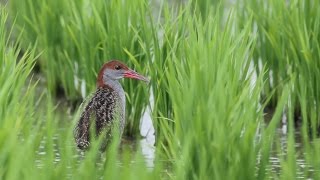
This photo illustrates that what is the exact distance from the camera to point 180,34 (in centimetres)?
834

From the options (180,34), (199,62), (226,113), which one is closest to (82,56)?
(180,34)

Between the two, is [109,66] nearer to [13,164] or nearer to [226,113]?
[226,113]

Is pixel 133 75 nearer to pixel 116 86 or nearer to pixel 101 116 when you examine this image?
pixel 116 86

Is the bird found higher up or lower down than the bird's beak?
lower down

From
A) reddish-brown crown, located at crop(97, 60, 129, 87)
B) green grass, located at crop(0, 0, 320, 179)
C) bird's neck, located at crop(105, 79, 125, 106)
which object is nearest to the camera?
green grass, located at crop(0, 0, 320, 179)

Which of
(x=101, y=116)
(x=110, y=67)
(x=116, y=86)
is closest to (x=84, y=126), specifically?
(x=101, y=116)

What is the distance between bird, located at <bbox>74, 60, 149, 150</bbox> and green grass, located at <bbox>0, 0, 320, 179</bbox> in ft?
0.58

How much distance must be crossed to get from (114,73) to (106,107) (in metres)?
0.45

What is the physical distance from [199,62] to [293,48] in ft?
6.19

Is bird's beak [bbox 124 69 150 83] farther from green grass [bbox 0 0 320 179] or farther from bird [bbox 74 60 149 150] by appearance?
green grass [bbox 0 0 320 179]

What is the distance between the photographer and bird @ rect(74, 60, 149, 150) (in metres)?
7.32

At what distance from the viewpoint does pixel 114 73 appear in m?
7.96

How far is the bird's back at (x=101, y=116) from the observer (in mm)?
7293

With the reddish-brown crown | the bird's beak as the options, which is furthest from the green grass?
the reddish-brown crown
